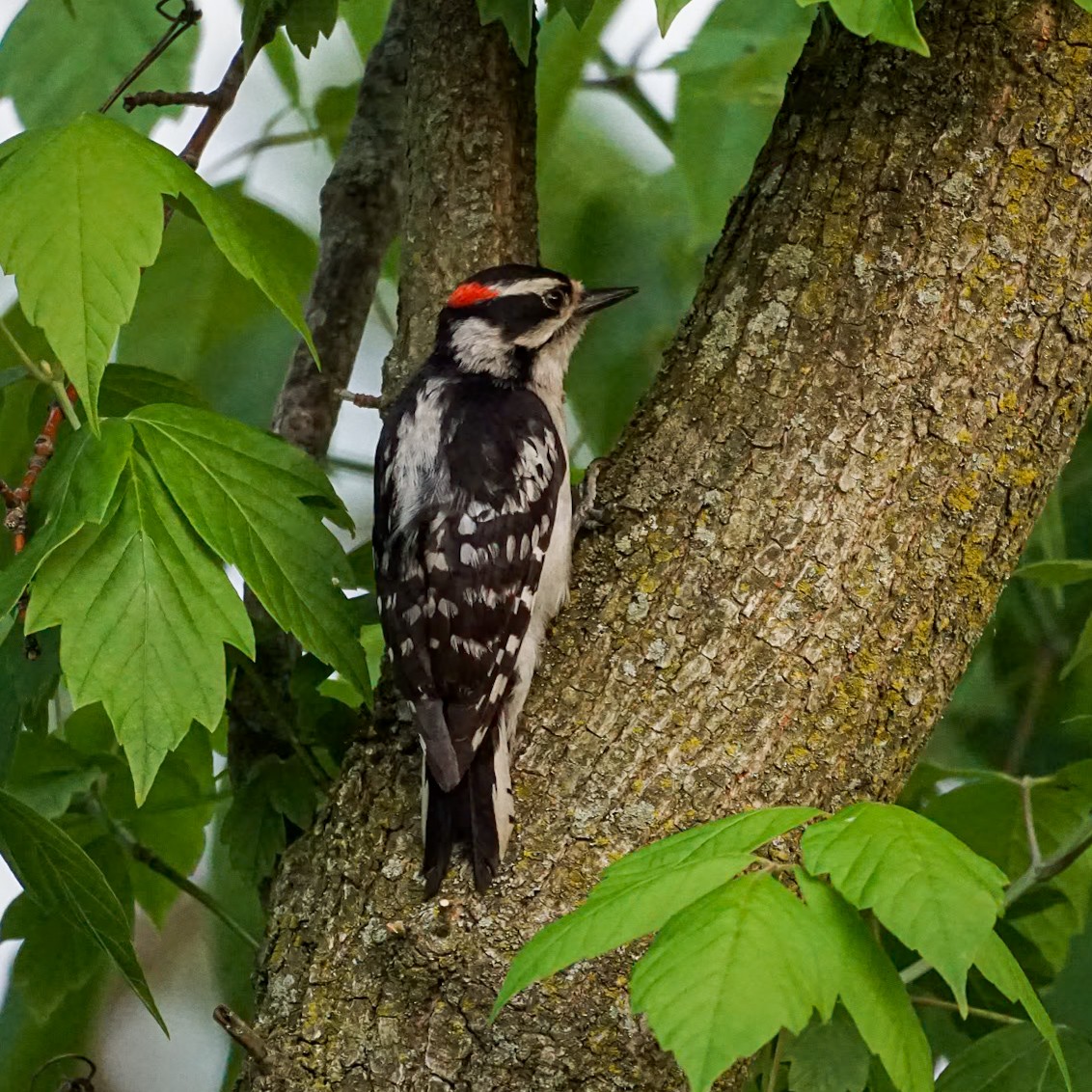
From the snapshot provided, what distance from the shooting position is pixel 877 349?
1638mm

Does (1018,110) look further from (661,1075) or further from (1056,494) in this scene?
(661,1075)

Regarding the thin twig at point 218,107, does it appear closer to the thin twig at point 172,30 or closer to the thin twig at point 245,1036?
the thin twig at point 172,30

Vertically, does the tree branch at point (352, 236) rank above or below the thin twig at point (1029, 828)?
above

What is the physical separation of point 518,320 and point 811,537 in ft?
2.73

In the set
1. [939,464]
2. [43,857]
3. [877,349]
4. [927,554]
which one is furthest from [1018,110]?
[43,857]

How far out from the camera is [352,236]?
2262 millimetres

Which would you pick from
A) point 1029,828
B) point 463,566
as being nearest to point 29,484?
point 463,566

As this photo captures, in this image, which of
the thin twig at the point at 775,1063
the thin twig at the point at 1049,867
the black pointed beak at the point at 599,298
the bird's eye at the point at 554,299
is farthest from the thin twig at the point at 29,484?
the thin twig at the point at 1049,867

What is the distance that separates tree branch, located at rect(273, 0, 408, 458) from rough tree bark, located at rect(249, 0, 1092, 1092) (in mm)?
680

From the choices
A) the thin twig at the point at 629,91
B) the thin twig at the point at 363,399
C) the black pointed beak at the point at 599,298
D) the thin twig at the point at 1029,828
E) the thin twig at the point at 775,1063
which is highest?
the thin twig at the point at 629,91

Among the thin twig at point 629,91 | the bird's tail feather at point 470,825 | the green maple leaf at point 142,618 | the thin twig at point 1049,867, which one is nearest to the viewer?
the green maple leaf at point 142,618

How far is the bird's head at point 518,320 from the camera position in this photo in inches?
80.0

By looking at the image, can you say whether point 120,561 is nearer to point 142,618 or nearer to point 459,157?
point 142,618

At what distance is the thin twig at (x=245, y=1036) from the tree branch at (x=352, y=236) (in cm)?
94
